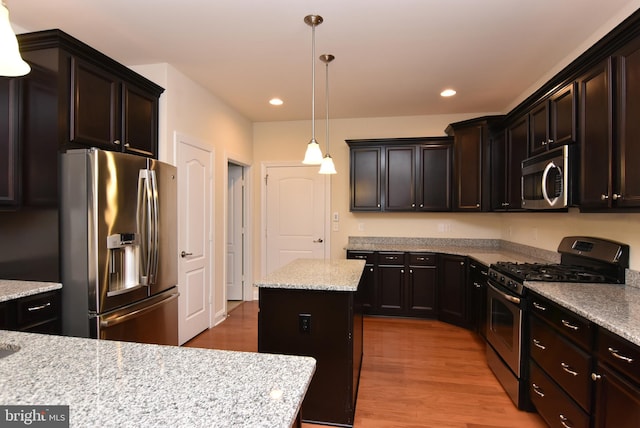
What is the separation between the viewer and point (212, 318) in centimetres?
388

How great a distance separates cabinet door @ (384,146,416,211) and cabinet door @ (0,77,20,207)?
3574 millimetres

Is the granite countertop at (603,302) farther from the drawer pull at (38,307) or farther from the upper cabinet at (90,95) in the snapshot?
the upper cabinet at (90,95)

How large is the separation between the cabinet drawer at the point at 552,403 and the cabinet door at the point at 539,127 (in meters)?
1.66

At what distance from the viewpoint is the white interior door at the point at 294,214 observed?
16.1 feet

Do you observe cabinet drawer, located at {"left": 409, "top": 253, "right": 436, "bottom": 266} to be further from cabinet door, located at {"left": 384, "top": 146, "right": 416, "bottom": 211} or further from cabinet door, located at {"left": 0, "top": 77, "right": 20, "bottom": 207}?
cabinet door, located at {"left": 0, "top": 77, "right": 20, "bottom": 207}

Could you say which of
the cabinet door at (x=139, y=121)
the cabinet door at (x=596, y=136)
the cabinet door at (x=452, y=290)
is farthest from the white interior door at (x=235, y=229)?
the cabinet door at (x=596, y=136)

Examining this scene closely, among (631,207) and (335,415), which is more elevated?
(631,207)

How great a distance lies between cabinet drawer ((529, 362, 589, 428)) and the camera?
5.72 feet

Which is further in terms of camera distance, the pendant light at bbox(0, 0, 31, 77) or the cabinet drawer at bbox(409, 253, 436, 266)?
the cabinet drawer at bbox(409, 253, 436, 266)

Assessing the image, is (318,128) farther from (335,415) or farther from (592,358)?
(592,358)

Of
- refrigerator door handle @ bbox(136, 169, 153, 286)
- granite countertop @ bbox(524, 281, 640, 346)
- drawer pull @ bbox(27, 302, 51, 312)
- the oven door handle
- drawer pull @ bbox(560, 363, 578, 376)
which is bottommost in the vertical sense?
drawer pull @ bbox(560, 363, 578, 376)

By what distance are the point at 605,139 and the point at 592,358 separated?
122 centimetres

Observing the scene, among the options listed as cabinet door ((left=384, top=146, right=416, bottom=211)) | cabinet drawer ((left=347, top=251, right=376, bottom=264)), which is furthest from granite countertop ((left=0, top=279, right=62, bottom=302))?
cabinet door ((left=384, top=146, right=416, bottom=211))

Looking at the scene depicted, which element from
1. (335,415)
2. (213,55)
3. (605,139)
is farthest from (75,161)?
(605,139)
